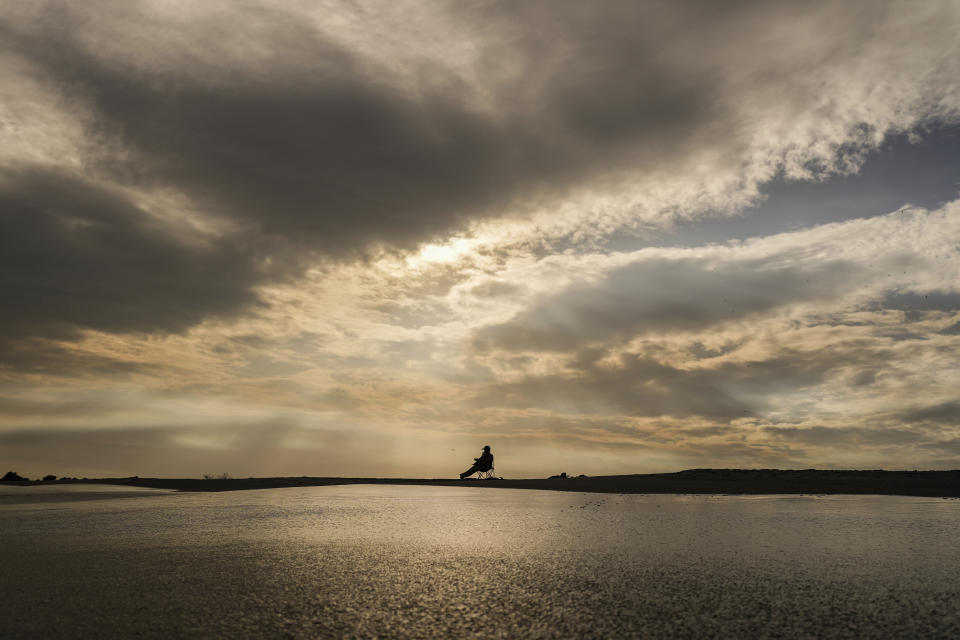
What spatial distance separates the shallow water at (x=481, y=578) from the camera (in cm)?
387

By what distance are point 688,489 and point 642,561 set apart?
1703cm

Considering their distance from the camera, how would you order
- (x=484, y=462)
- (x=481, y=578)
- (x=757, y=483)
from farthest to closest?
(x=484, y=462) < (x=757, y=483) < (x=481, y=578)

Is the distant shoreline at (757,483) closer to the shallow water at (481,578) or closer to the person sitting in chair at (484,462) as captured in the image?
the person sitting in chair at (484,462)

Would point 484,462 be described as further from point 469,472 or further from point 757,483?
point 757,483

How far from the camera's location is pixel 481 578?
5.37 meters

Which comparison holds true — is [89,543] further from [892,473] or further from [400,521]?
[892,473]

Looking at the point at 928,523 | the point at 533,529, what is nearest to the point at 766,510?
the point at 928,523

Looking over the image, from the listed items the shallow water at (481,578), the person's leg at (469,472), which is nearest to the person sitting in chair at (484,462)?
the person's leg at (469,472)

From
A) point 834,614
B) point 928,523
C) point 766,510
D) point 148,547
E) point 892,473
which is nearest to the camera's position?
point 834,614

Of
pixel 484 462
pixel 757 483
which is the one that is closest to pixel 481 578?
pixel 757 483

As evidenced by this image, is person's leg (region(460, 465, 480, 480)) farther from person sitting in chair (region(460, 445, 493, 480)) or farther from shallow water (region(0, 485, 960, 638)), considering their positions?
shallow water (region(0, 485, 960, 638))

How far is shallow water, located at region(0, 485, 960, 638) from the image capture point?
387cm

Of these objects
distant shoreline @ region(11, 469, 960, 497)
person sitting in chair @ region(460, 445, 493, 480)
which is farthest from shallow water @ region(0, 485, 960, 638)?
person sitting in chair @ region(460, 445, 493, 480)

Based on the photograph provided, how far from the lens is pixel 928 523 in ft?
33.3
